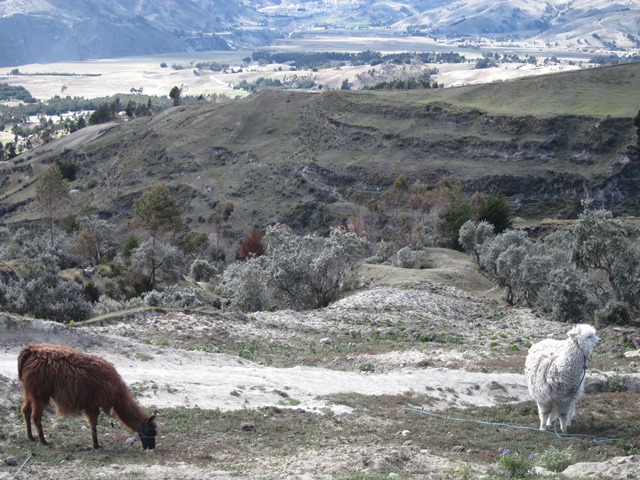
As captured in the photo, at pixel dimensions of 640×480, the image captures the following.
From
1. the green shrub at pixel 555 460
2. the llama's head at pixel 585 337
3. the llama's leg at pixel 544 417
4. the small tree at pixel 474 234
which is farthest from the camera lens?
the small tree at pixel 474 234

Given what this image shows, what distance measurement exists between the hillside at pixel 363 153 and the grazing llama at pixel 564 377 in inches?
2911

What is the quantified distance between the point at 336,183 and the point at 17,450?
8943cm

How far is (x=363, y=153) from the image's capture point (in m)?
107

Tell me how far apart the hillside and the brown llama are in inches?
2972

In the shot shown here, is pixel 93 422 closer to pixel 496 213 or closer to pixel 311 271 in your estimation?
pixel 311 271

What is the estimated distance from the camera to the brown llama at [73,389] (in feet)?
39.6

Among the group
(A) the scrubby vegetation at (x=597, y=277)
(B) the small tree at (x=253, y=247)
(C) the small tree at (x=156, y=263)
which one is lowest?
(B) the small tree at (x=253, y=247)

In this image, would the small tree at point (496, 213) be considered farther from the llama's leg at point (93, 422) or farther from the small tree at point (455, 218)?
the llama's leg at point (93, 422)

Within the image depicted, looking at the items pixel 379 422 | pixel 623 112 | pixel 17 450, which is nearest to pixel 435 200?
pixel 623 112

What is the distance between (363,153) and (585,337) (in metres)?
93.3

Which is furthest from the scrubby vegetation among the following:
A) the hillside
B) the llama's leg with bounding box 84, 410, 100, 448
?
the hillside

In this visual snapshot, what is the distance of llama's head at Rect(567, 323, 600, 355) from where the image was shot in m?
14.7

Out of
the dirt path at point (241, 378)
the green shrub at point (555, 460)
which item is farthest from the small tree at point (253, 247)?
the green shrub at point (555, 460)

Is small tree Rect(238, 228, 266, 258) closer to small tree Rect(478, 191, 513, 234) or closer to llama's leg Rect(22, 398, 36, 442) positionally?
small tree Rect(478, 191, 513, 234)
